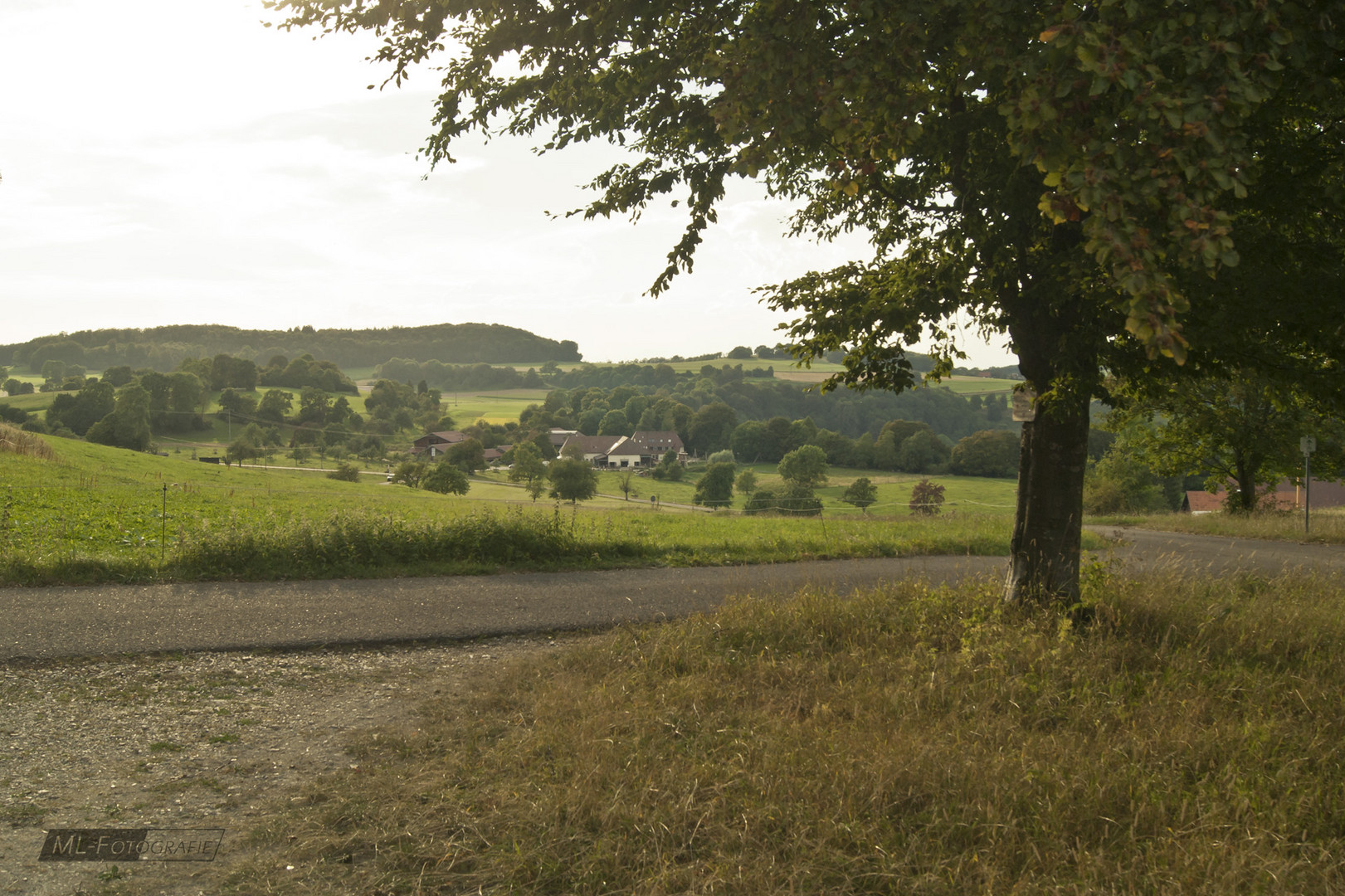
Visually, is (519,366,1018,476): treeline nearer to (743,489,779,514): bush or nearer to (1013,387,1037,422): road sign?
(743,489,779,514): bush

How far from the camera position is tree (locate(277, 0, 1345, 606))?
3.04 meters

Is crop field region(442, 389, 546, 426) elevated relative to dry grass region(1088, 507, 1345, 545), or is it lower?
elevated

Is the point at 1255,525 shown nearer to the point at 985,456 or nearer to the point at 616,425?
the point at 985,456

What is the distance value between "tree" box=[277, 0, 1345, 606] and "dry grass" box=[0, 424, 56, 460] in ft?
95.2

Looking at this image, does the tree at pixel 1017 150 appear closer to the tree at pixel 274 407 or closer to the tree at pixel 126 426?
the tree at pixel 126 426

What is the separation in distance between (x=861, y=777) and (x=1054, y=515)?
3971 millimetres

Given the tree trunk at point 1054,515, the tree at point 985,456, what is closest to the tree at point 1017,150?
the tree trunk at point 1054,515

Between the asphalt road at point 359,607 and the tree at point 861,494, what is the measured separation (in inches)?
1402

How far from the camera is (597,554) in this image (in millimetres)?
11234

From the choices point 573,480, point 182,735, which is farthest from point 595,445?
point 182,735

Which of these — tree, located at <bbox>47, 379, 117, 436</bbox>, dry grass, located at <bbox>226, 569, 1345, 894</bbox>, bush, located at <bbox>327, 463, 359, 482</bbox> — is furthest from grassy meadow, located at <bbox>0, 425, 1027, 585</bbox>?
tree, located at <bbox>47, 379, 117, 436</bbox>

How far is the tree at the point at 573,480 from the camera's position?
54188 mm

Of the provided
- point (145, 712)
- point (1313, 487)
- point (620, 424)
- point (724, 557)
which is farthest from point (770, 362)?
point (145, 712)

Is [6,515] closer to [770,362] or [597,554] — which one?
[597,554]
